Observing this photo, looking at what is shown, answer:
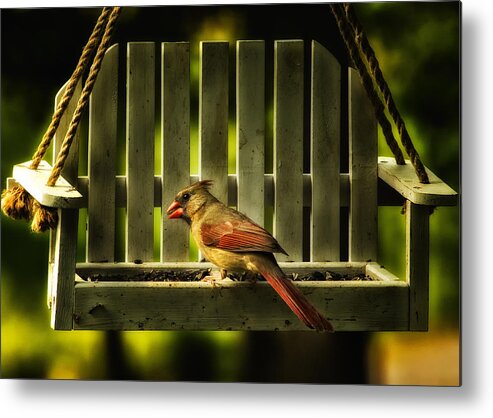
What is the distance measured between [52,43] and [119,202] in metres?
0.61

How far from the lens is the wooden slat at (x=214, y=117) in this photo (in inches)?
134

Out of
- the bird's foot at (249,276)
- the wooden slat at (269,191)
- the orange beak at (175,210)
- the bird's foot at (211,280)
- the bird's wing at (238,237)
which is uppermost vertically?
the wooden slat at (269,191)

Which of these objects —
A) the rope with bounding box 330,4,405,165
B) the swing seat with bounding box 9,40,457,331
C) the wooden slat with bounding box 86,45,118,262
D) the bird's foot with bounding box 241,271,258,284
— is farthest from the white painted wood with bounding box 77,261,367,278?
the rope with bounding box 330,4,405,165

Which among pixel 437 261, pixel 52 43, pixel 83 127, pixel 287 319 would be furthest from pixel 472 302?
pixel 52 43

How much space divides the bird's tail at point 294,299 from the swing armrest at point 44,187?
24.4 inches

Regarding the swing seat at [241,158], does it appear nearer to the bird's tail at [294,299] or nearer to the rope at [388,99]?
the rope at [388,99]

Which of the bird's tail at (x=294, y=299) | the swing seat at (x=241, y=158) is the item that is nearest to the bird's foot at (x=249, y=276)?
the bird's tail at (x=294, y=299)

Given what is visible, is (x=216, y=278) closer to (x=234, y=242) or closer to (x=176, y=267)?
(x=234, y=242)

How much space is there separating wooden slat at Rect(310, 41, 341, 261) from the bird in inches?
12.5

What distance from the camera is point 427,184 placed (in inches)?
126

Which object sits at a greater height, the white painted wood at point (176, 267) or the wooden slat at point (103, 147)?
the wooden slat at point (103, 147)

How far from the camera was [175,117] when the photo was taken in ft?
11.2

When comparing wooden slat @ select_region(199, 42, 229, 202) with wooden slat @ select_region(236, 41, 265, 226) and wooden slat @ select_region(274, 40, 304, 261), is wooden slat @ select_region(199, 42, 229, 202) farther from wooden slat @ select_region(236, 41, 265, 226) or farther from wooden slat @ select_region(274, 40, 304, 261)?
wooden slat @ select_region(274, 40, 304, 261)

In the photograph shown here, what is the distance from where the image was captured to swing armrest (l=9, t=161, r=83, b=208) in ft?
9.66
